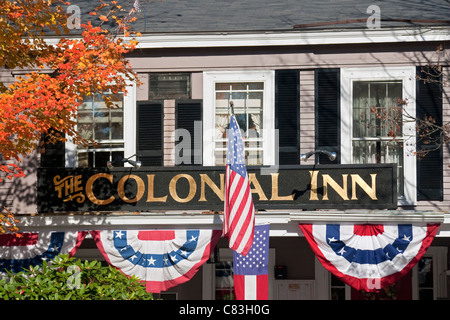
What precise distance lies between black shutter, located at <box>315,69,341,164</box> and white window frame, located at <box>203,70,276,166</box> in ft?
3.21

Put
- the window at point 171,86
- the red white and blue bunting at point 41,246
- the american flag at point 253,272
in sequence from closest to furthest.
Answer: the american flag at point 253,272
the red white and blue bunting at point 41,246
the window at point 171,86

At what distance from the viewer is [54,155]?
666 inches

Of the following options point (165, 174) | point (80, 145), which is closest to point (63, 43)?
point (80, 145)

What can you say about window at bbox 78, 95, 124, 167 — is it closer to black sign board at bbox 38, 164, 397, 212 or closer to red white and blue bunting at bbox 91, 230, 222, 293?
black sign board at bbox 38, 164, 397, 212

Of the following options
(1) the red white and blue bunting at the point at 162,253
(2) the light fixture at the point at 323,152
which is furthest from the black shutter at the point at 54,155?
(2) the light fixture at the point at 323,152

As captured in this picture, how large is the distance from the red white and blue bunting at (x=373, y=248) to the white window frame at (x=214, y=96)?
2.47 m

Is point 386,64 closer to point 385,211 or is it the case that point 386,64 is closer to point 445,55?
point 445,55

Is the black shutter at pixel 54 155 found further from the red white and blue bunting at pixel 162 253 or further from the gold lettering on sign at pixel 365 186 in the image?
the gold lettering on sign at pixel 365 186

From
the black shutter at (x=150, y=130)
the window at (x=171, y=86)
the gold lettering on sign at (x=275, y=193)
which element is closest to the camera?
the gold lettering on sign at (x=275, y=193)

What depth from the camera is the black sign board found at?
1576 cm

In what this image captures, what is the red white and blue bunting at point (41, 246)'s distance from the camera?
1612 cm

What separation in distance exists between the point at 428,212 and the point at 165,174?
533 centimetres

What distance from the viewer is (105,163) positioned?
16.8m
